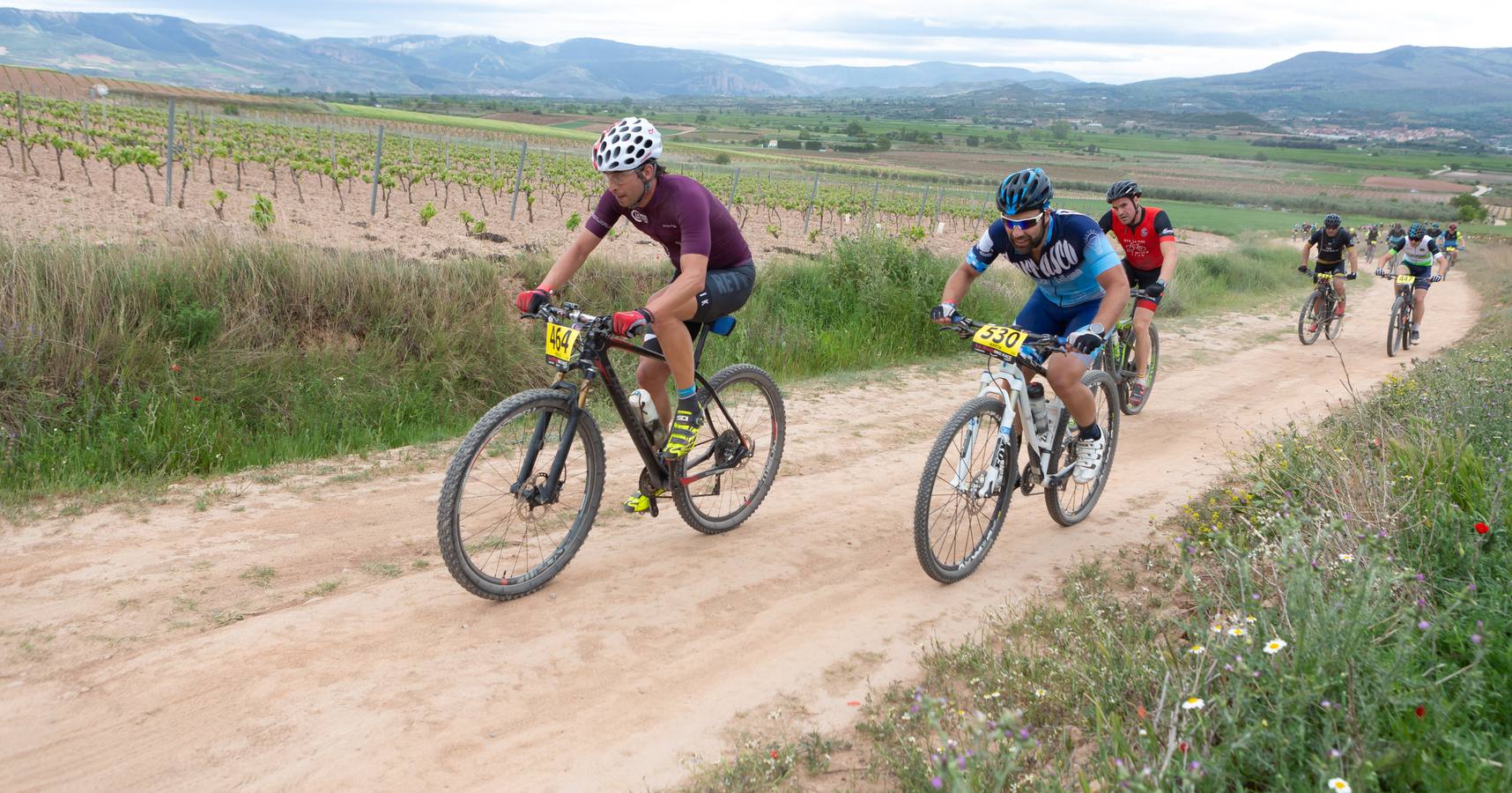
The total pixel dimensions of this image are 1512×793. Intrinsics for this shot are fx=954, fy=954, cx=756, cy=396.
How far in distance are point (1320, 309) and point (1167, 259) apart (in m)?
7.92

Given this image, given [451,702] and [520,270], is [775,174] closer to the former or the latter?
[520,270]

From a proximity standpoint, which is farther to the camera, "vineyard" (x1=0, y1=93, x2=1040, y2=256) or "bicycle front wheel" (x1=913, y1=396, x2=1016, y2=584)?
"vineyard" (x1=0, y1=93, x2=1040, y2=256)

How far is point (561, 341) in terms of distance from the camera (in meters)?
4.60

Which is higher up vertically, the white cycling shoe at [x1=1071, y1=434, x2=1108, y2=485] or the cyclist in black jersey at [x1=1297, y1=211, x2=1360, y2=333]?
the cyclist in black jersey at [x1=1297, y1=211, x2=1360, y2=333]

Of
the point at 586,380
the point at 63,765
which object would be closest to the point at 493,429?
the point at 586,380

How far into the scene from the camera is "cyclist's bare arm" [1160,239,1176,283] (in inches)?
333

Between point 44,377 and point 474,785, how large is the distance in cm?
524

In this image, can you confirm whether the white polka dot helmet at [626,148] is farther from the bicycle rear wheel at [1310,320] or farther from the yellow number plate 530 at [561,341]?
the bicycle rear wheel at [1310,320]

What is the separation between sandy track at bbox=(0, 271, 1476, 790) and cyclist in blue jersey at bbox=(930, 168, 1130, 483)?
0.93 m

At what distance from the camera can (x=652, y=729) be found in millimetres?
3727

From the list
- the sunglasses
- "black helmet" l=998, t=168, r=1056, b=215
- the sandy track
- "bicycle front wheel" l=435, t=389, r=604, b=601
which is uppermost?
"black helmet" l=998, t=168, r=1056, b=215

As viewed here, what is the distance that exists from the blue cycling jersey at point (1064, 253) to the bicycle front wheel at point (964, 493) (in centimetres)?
101

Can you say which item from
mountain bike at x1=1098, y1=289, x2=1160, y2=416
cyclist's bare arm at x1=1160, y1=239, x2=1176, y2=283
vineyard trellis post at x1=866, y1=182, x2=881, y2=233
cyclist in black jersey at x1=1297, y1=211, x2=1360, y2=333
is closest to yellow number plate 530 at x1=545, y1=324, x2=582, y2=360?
cyclist's bare arm at x1=1160, y1=239, x2=1176, y2=283

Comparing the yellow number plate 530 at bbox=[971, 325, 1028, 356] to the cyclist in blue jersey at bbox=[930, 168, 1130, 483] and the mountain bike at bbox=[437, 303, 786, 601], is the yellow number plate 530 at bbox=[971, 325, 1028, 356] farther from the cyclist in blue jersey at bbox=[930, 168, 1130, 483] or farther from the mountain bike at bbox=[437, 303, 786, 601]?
the mountain bike at bbox=[437, 303, 786, 601]
